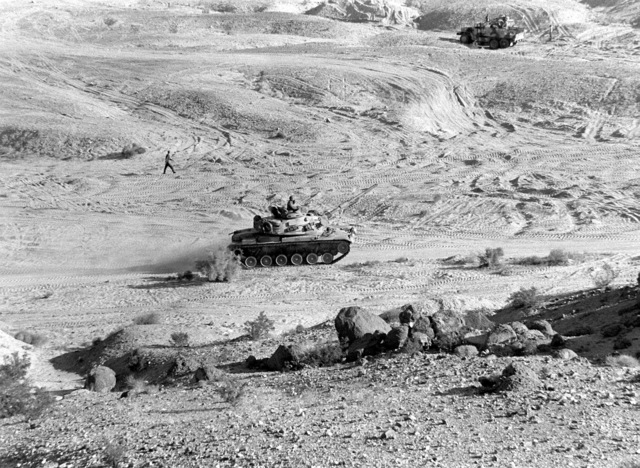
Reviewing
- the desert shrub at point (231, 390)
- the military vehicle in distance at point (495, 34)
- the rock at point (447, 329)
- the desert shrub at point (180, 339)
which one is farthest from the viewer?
the military vehicle in distance at point (495, 34)

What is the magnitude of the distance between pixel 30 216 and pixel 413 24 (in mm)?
35074

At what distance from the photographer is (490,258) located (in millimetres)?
22547

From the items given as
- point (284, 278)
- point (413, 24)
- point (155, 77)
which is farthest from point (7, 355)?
point (413, 24)

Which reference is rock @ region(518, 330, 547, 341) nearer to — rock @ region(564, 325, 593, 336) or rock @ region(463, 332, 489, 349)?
rock @ region(463, 332, 489, 349)

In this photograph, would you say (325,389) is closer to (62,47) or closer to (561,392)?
(561,392)

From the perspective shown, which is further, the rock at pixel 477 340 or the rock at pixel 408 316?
the rock at pixel 408 316

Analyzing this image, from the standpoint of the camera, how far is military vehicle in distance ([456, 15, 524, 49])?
45156 millimetres

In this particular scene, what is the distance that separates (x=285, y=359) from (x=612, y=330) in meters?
5.13

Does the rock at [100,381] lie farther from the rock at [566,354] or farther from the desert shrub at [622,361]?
the desert shrub at [622,361]

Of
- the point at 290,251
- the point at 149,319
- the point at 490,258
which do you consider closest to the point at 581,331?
the point at 490,258

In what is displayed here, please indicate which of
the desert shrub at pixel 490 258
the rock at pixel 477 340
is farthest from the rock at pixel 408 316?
the desert shrub at pixel 490 258

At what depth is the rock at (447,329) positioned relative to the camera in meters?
12.4

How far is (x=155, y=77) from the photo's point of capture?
42844 millimetres

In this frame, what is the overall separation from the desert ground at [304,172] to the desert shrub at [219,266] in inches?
14.6
